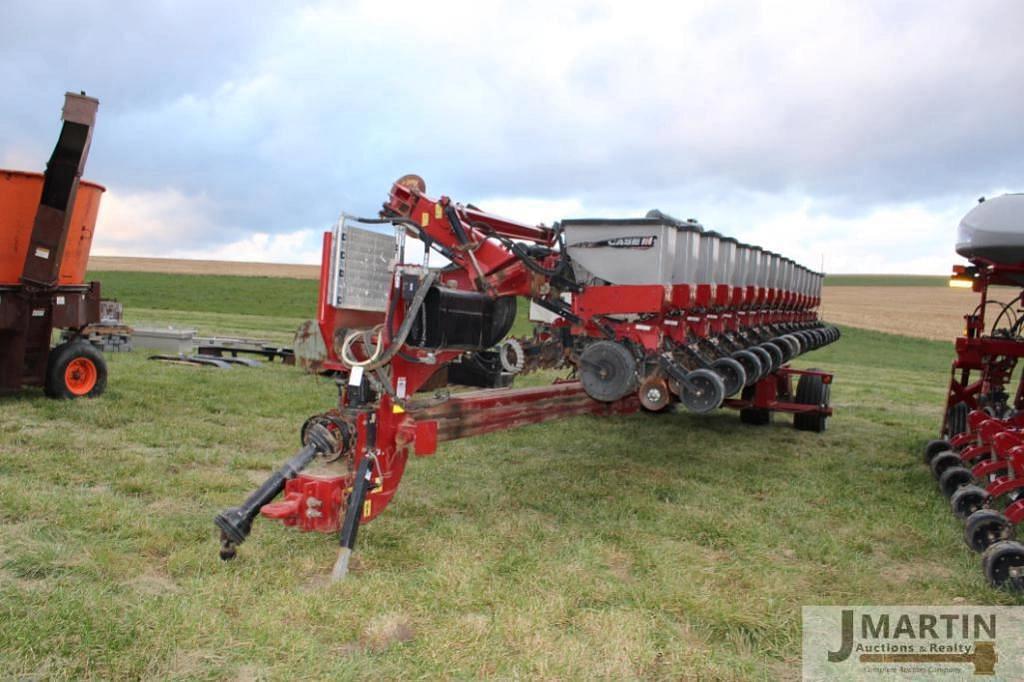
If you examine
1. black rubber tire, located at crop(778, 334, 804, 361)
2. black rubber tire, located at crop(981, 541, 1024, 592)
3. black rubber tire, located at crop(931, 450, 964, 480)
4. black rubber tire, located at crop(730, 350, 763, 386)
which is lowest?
black rubber tire, located at crop(981, 541, 1024, 592)

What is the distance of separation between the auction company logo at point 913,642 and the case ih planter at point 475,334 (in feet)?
5.57

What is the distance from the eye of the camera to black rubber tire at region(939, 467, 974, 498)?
6.27 metres

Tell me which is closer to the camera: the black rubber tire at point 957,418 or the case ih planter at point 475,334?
the case ih planter at point 475,334

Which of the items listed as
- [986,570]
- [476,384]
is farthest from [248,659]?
[476,384]

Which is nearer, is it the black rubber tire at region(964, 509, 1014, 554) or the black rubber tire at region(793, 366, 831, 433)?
the black rubber tire at region(964, 509, 1014, 554)

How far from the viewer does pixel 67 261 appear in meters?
9.09

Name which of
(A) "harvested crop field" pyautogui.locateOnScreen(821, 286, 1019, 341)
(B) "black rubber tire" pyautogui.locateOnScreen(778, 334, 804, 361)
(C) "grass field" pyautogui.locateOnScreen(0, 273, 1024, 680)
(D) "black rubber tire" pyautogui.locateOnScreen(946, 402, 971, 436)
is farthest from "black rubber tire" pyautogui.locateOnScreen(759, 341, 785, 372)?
(A) "harvested crop field" pyautogui.locateOnScreen(821, 286, 1019, 341)

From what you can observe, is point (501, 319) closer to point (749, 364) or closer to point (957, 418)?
point (749, 364)

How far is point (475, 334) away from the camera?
17.2 feet

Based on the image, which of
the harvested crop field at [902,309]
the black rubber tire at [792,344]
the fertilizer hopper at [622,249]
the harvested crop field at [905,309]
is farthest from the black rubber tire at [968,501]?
the harvested crop field at [902,309]

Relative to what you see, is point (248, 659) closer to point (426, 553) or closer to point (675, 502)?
point (426, 553)

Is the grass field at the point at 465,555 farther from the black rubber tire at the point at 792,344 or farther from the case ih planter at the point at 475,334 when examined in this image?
the black rubber tire at the point at 792,344

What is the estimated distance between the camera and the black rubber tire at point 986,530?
474 centimetres

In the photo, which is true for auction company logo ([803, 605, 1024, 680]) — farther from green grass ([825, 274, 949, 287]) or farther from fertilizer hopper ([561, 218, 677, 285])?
green grass ([825, 274, 949, 287])
